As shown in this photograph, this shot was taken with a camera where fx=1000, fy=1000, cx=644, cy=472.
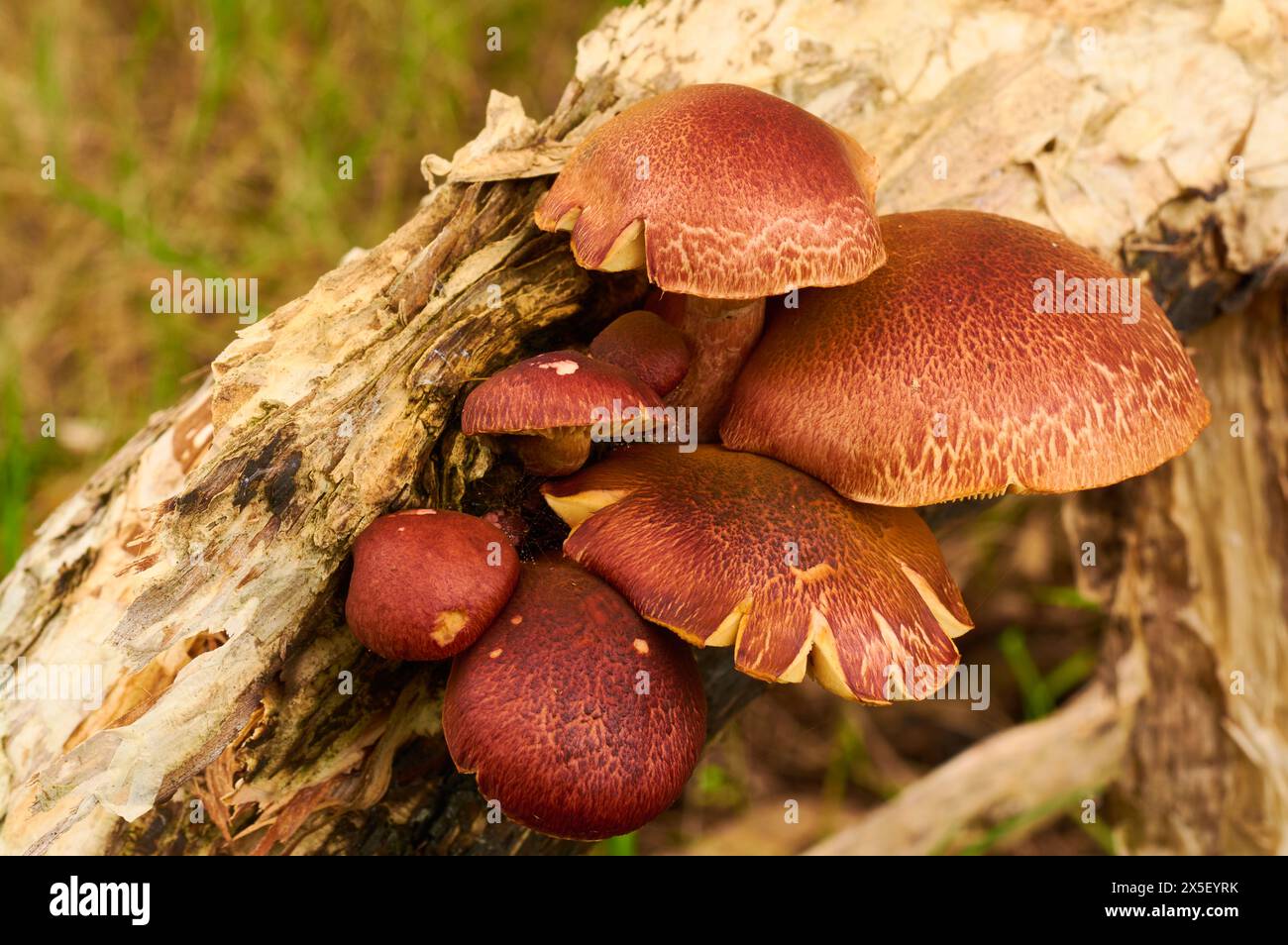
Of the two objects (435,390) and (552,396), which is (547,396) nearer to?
(552,396)

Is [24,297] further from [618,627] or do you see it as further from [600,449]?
[618,627]

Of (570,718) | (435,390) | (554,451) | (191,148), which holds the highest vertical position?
(435,390)

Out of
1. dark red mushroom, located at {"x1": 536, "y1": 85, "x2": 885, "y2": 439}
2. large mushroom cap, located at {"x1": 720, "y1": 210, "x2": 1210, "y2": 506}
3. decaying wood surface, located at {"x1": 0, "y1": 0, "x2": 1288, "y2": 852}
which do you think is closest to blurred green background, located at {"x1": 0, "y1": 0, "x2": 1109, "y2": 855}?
decaying wood surface, located at {"x1": 0, "y1": 0, "x2": 1288, "y2": 852}

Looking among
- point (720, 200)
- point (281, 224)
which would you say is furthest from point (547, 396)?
point (281, 224)

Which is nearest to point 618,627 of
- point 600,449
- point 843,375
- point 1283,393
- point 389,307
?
point 600,449

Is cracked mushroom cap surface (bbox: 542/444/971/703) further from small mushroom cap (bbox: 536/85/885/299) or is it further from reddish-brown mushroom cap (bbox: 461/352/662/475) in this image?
small mushroom cap (bbox: 536/85/885/299)

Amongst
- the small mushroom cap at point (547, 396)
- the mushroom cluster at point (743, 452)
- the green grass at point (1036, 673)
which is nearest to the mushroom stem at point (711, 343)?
the mushroom cluster at point (743, 452)
